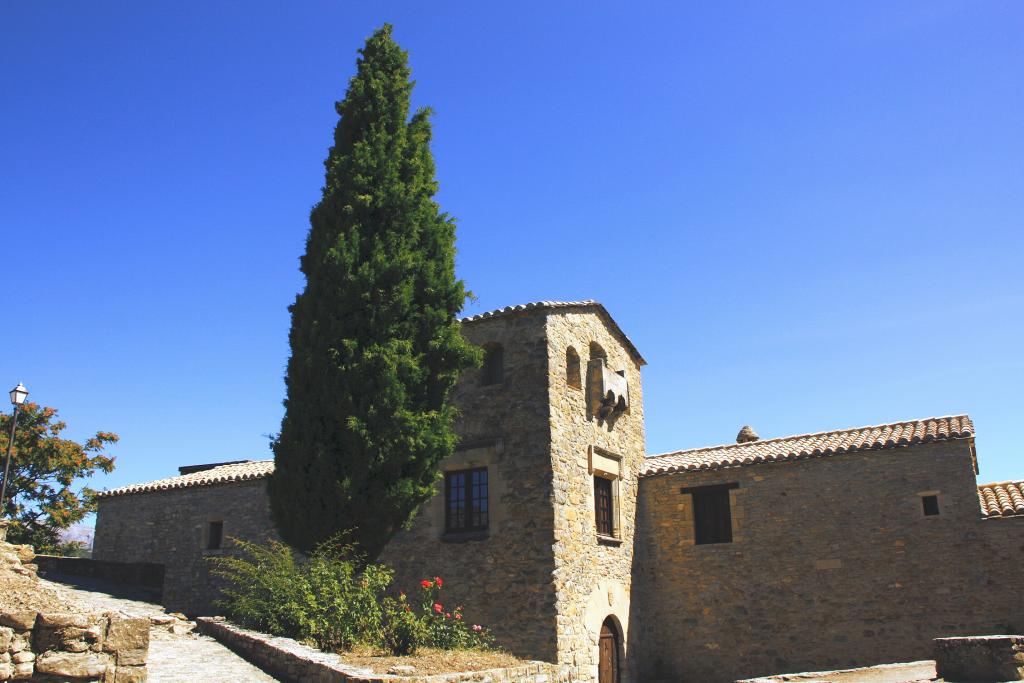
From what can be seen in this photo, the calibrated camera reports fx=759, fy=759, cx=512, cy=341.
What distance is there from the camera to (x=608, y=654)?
15.5m

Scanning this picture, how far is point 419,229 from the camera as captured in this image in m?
14.4

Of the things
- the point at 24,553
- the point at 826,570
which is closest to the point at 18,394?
the point at 24,553

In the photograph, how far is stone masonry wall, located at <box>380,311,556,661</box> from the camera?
13977 mm

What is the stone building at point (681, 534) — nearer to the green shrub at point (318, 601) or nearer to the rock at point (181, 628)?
the green shrub at point (318, 601)

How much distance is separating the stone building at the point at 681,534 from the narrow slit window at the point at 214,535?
636 cm

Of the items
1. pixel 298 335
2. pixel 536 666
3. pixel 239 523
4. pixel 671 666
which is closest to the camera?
pixel 536 666

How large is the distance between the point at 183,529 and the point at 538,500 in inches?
436

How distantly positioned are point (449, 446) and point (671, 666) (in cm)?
771

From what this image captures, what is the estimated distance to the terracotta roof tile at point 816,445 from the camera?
15.6 meters

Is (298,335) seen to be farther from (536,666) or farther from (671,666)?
(671,666)

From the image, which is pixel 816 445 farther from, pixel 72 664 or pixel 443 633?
pixel 72 664

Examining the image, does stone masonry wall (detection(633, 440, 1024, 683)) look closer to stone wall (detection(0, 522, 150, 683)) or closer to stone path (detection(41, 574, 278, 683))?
stone path (detection(41, 574, 278, 683))

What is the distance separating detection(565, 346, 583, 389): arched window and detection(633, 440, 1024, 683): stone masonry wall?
11.9ft

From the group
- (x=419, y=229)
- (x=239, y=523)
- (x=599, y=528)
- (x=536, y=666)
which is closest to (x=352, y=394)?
(x=419, y=229)
